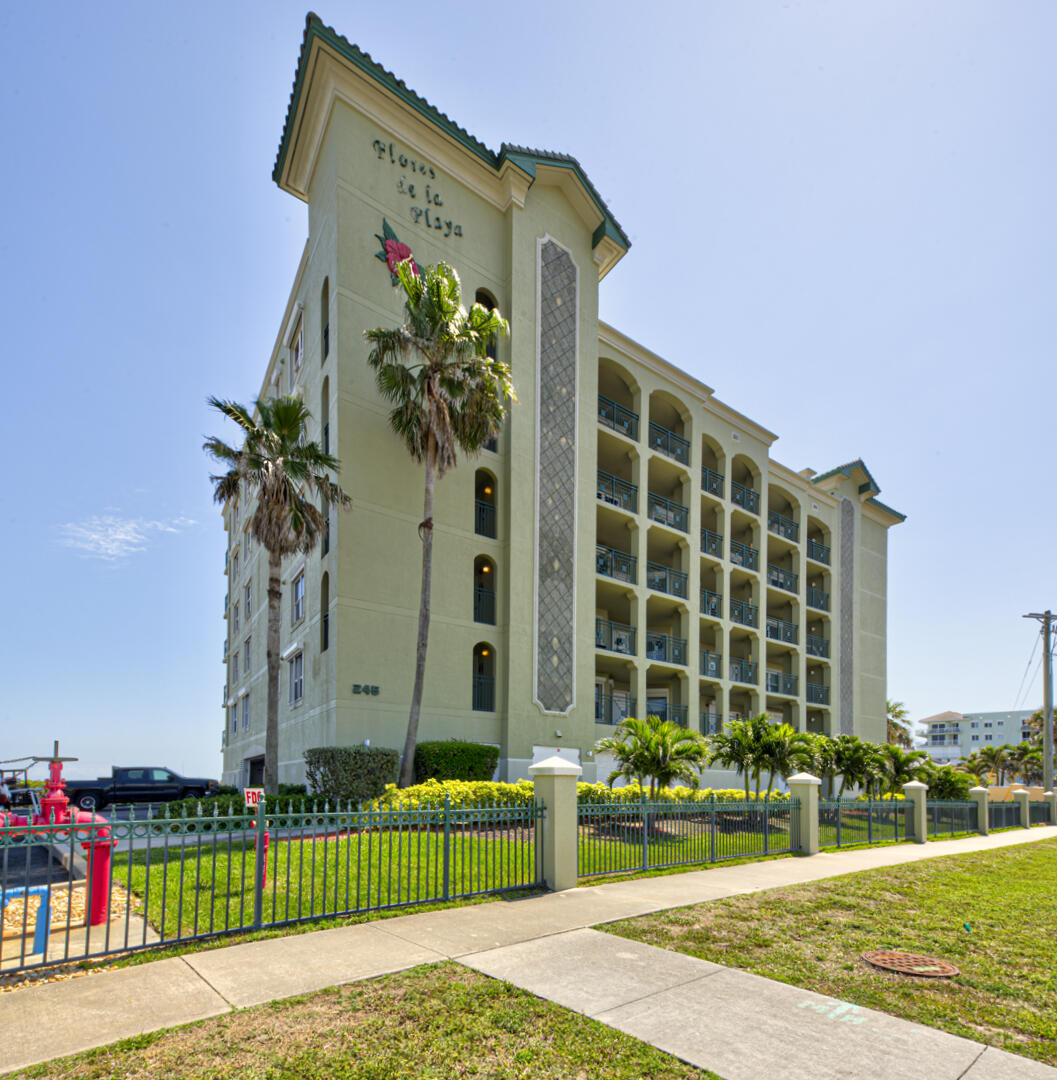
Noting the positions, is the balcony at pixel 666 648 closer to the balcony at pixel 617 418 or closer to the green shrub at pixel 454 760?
the balcony at pixel 617 418

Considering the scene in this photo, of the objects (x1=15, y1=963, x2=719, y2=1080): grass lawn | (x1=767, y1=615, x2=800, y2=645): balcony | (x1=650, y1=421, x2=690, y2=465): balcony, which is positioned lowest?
(x1=15, y1=963, x2=719, y2=1080): grass lawn

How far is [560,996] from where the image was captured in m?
6.65

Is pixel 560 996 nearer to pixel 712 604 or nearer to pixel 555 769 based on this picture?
pixel 555 769

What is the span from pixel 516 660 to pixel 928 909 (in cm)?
1335

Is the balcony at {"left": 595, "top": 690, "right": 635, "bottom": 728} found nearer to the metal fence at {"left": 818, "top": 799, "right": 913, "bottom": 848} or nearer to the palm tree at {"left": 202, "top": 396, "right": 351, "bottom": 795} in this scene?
the metal fence at {"left": 818, "top": 799, "right": 913, "bottom": 848}

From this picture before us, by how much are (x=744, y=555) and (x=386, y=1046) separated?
1268 inches

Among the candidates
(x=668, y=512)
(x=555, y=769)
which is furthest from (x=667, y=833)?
(x=668, y=512)

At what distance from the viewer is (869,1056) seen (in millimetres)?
5586

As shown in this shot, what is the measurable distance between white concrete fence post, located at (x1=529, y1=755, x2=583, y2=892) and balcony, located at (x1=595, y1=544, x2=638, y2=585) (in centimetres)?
1699

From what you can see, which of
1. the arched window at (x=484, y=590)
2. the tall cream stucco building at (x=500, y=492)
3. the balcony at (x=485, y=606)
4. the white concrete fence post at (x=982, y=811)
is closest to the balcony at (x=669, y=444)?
the tall cream stucco building at (x=500, y=492)

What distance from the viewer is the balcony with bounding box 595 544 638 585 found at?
2866cm

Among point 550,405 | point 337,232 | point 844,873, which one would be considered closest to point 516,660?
point 550,405

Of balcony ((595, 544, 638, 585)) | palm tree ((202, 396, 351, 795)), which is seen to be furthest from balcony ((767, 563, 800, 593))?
palm tree ((202, 396, 351, 795))

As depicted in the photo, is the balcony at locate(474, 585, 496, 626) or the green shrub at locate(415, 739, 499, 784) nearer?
the green shrub at locate(415, 739, 499, 784)
